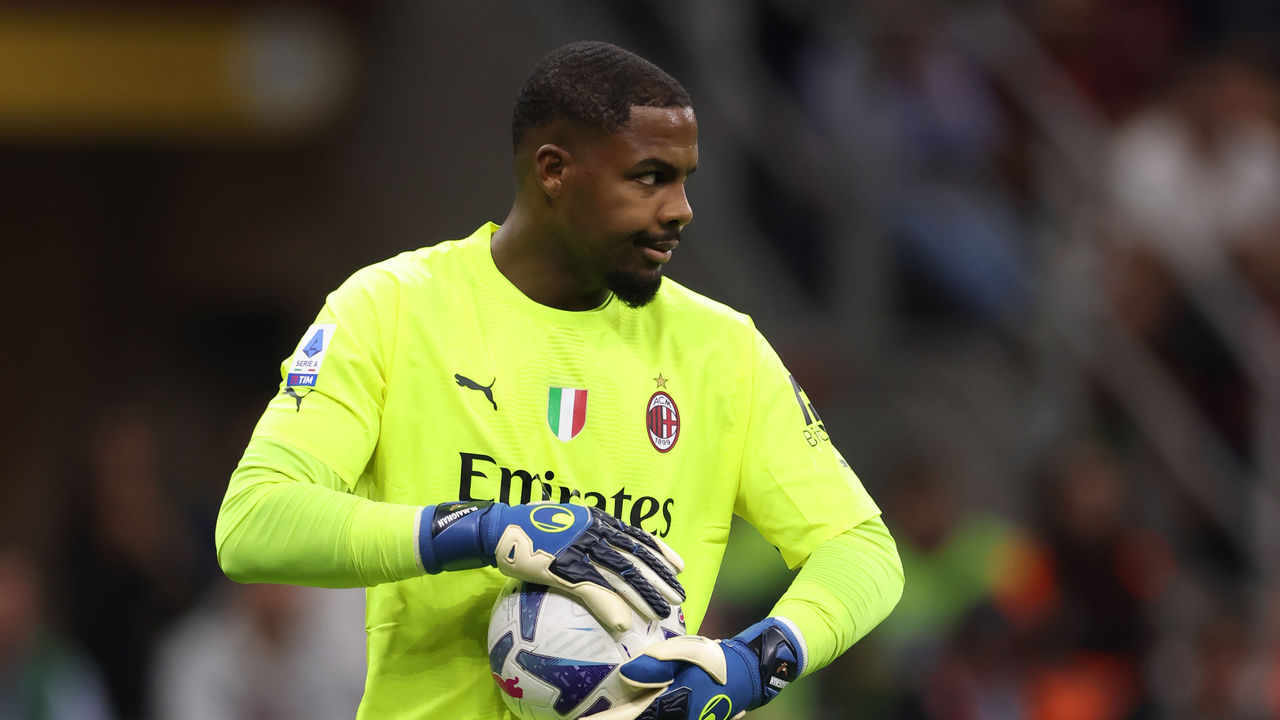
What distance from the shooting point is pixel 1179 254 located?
9.55 metres

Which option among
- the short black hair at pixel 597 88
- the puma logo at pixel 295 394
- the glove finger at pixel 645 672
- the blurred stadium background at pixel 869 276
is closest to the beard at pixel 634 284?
the short black hair at pixel 597 88

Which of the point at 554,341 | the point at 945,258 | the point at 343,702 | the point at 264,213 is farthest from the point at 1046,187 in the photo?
the point at 554,341

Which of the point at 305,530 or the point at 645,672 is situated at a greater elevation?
the point at 305,530

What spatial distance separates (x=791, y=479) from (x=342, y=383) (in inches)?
39.8

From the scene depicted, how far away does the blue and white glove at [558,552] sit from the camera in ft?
11.0

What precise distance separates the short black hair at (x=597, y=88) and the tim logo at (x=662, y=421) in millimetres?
613

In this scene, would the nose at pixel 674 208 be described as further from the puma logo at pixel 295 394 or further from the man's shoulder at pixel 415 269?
the puma logo at pixel 295 394

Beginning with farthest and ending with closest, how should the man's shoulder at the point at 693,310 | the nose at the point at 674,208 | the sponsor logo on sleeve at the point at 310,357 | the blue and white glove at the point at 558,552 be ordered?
the man's shoulder at the point at 693,310, the nose at the point at 674,208, the sponsor logo on sleeve at the point at 310,357, the blue and white glove at the point at 558,552

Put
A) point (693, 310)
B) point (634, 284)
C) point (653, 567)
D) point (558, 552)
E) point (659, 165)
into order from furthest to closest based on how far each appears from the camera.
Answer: point (693, 310) → point (634, 284) → point (659, 165) → point (653, 567) → point (558, 552)

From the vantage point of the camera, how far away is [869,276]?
361 inches

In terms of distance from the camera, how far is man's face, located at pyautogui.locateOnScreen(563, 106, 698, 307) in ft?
12.1

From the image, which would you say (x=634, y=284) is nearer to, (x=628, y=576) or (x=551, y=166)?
(x=551, y=166)

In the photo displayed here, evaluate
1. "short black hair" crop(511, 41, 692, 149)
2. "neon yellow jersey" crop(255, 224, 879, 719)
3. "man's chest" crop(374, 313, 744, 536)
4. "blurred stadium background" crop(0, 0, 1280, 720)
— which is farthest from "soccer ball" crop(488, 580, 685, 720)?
"blurred stadium background" crop(0, 0, 1280, 720)

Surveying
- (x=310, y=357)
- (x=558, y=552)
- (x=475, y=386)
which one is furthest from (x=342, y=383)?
(x=558, y=552)
